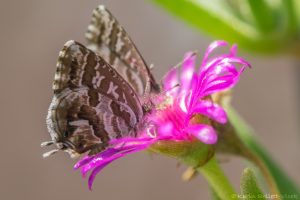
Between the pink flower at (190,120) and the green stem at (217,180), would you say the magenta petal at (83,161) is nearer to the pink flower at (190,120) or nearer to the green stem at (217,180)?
the pink flower at (190,120)

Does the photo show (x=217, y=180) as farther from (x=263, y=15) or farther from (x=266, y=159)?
(x=263, y=15)

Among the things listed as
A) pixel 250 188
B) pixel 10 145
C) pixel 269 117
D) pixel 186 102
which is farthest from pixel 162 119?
pixel 269 117

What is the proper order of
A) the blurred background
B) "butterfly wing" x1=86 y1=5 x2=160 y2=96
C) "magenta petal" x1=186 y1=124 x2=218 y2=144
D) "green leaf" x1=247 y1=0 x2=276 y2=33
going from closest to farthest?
"magenta petal" x1=186 y1=124 x2=218 y2=144
"butterfly wing" x1=86 y1=5 x2=160 y2=96
"green leaf" x1=247 y1=0 x2=276 y2=33
the blurred background

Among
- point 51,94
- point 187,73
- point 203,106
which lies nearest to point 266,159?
point 187,73

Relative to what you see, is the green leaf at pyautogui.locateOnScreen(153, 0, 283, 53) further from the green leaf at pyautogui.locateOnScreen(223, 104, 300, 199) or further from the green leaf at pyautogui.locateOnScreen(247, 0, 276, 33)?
the green leaf at pyautogui.locateOnScreen(223, 104, 300, 199)

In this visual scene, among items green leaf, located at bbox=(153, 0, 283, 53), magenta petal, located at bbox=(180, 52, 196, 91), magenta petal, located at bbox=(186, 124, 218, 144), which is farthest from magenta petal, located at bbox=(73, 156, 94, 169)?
green leaf, located at bbox=(153, 0, 283, 53)

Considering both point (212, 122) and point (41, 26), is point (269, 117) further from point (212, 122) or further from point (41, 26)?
point (212, 122)
